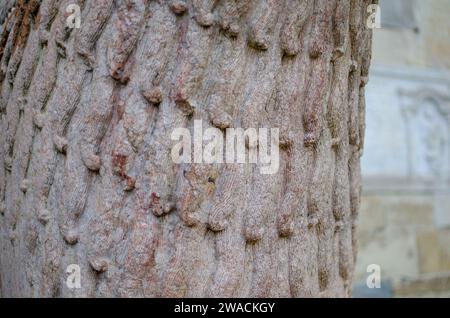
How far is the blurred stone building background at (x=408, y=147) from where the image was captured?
113 inches

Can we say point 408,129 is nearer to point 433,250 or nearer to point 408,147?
point 408,147

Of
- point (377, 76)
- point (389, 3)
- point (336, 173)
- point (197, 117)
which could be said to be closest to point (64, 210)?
point (197, 117)

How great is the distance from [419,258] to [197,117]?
8.12ft

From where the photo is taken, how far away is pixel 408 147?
301 cm
